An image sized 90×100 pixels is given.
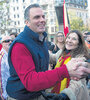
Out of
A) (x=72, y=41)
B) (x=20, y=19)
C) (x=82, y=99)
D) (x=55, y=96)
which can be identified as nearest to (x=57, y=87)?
(x=82, y=99)

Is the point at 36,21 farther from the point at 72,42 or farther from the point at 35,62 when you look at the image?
the point at 72,42

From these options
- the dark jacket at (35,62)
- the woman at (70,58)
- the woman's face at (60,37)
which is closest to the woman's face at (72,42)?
the woman at (70,58)

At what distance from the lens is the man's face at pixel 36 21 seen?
2.04 metres

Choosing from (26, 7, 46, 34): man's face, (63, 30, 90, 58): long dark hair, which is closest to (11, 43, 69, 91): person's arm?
(26, 7, 46, 34): man's face

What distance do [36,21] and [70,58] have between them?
3.48 feet

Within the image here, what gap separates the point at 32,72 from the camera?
165 cm

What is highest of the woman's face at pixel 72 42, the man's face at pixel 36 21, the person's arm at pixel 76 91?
the man's face at pixel 36 21

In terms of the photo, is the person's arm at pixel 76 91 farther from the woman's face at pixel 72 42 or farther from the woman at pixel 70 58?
the woman's face at pixel 72 42

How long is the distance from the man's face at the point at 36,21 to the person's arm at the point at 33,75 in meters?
0.47

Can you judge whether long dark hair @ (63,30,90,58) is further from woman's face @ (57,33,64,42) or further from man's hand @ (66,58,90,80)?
woman's face @ (57,33,64,42)

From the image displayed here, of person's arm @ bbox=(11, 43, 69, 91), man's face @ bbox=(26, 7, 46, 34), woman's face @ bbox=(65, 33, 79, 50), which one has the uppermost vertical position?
man's face @ bbox=(26, 7, 46, 34)

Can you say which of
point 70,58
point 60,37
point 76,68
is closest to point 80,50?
point 70,58

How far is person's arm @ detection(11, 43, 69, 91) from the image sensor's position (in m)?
1.61

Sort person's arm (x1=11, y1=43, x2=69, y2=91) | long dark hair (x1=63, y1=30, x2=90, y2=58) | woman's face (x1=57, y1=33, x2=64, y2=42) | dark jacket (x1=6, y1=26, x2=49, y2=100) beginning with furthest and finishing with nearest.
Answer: woman's face (x1=57, y1=33, x2=64, y2=42), long dark hair (x1=63, y1=30, x2=90, y2=58), dark jacket (x1=6, y1=26, x2=49, y2=100), person's arm (x1=11, y1=43, x2=69, y2=91)
